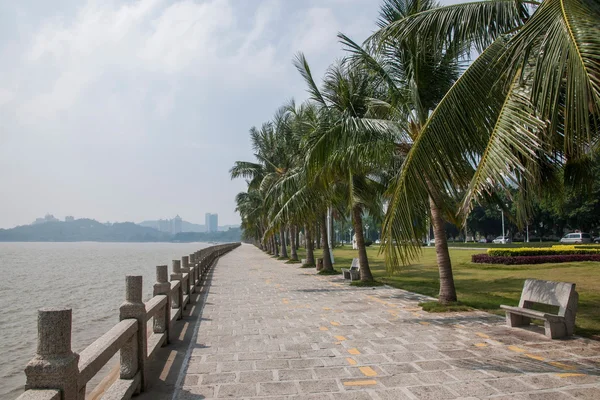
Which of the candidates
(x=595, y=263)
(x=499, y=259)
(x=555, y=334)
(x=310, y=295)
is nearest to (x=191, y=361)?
(x=555, y=334)

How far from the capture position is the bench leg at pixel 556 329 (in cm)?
664

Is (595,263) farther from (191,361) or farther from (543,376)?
(191,361)

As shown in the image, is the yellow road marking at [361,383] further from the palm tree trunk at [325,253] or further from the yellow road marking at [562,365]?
the palm tree trunk at [325,253]

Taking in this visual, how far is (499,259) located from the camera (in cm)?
2244

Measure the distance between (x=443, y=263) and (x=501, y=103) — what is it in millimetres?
4926

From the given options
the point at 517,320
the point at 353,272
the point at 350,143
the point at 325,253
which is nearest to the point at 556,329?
the point at 517,320

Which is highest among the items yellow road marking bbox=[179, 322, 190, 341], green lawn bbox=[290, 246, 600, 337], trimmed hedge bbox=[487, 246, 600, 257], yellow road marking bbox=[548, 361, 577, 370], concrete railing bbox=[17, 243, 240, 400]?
concrete railing bbox=[17, 243, 240, 400]

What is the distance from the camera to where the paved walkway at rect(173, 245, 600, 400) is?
15.5ft

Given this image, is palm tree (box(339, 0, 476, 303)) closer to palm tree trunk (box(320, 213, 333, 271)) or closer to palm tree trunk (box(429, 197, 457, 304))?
palm tree trunk (box(429, 197, 457, 304))

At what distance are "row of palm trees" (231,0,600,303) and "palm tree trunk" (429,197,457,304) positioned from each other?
0.02 meters

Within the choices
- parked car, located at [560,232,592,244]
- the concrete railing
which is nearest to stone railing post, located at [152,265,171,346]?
the concrete railing

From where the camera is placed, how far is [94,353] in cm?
361

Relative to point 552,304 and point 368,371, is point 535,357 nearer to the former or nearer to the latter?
point 552,304

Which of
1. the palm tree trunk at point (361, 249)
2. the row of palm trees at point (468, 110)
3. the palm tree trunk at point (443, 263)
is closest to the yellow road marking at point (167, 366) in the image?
the row of palm trees at point (468, 110)
